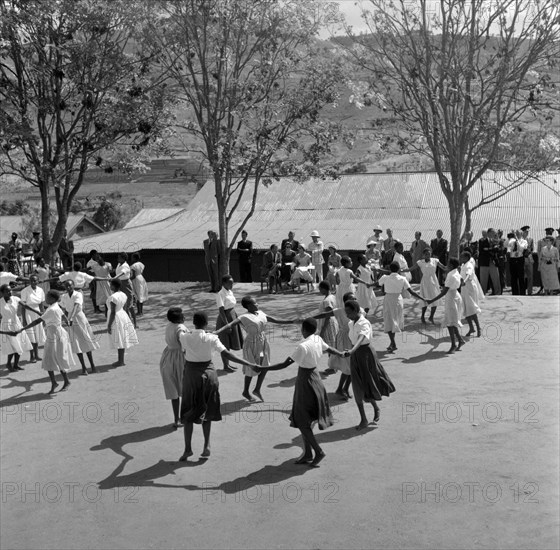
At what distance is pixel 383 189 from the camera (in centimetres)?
2822

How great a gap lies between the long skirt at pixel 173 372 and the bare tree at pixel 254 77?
9.12 metres

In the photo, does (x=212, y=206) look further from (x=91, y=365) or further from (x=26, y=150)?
(x=91, y=365)

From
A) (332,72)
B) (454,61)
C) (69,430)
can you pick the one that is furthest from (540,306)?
(69,430)

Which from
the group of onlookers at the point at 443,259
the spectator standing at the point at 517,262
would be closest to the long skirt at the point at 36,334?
the group of onlookers at the point at 443,259

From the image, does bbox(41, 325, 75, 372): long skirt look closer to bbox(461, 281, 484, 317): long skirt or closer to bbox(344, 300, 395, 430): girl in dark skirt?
bbox(344, 300, 395, 430): girl in dark skirt

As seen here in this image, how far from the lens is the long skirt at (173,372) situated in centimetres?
1142

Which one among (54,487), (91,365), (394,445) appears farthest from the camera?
(91,365)

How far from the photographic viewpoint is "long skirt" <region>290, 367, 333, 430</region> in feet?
31.9

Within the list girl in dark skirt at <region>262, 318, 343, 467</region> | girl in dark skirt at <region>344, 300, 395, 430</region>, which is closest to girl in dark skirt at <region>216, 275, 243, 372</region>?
girl in dark skirt at <region>344, 300, 395, 430</region>

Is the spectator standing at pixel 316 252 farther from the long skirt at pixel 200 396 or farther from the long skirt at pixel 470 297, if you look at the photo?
the long skirt at pixel 200 396

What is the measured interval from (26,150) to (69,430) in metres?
11.3

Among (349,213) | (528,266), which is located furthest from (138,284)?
(349,213)

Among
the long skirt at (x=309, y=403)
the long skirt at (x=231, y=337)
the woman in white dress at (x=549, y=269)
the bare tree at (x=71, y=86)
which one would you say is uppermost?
the bare tree at (x=71, y=86)

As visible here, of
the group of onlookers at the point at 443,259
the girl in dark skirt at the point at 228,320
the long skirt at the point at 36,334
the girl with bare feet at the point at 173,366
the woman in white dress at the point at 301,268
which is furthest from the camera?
the woman in white dress at the point at 301,268
